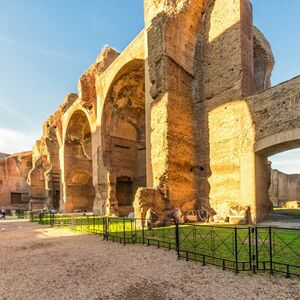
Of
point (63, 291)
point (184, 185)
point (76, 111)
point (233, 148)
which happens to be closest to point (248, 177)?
point (233, 148)

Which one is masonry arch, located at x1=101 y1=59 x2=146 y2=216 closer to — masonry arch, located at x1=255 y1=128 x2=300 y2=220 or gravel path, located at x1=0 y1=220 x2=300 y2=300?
masonry arch, located at x1=255 y1=128 x2=300 y2=220

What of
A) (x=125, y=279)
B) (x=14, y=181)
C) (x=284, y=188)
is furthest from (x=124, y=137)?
(x=14, y=181)

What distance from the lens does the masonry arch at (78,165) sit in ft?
81.8

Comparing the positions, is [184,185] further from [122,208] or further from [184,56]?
[122,208]

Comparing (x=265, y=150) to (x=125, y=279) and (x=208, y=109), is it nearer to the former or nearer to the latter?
(x=208, y=109)

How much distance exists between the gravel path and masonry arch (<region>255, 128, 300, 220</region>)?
614cm

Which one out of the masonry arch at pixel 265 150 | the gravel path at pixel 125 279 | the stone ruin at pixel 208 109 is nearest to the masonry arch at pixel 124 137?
the stone ruin at pixel 208 109

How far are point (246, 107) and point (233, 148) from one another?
1.89 meters

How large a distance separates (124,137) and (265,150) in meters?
12.2

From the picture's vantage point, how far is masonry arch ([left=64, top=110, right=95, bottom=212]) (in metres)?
24.9

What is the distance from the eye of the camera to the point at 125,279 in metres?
3.98

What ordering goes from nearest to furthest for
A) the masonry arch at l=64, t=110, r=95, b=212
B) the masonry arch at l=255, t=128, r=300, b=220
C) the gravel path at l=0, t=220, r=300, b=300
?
the gravel path at l=0, t=220, r=300, b=300 → the masonry arch at l=255, t=128, r=300, b=220 → the masonry arch at l=64, t=110, r=95, b=212

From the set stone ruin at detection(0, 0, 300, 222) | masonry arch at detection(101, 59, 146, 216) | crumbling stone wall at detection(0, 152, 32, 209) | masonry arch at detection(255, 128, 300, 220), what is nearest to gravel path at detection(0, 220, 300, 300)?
stone ruin at detection(0, 0, 300, 222)

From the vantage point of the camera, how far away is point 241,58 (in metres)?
11.2
